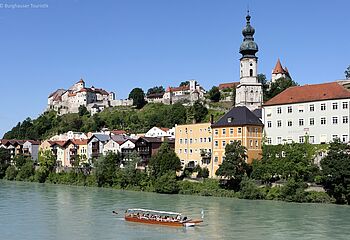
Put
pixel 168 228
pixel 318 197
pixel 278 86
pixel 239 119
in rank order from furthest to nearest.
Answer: pixel 278 86 < pixel 239 119 < pixel 318 197 < pixel 168 228

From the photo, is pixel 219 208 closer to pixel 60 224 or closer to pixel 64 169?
pixel 60 224

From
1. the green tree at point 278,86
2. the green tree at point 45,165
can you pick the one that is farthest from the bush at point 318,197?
the green tree at point 278,86

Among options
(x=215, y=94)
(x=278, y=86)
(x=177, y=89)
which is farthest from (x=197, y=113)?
(x=177, y=89)

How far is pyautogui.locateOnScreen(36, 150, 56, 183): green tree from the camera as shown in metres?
80.1

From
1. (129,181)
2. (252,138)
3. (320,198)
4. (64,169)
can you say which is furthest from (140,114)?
(320,198)

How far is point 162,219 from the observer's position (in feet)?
113

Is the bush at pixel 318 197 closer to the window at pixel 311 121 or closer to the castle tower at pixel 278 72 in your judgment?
the window at pixel 311 121

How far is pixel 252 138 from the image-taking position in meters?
56.7

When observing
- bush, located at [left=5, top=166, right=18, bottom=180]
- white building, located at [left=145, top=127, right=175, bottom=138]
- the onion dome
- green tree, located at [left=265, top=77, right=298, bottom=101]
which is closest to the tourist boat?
the onion dome

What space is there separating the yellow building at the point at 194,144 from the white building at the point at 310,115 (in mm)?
6804

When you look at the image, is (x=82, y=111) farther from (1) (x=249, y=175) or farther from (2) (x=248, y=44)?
(1) (x=249, y=175)

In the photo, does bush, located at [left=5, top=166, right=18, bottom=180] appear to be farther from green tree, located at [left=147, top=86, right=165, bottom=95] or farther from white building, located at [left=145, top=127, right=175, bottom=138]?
green tree, located at [left=147, top=86, right=165, bottom=95]

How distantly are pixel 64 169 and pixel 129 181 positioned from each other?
71.1ft

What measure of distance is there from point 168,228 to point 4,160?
6713 centimetres
